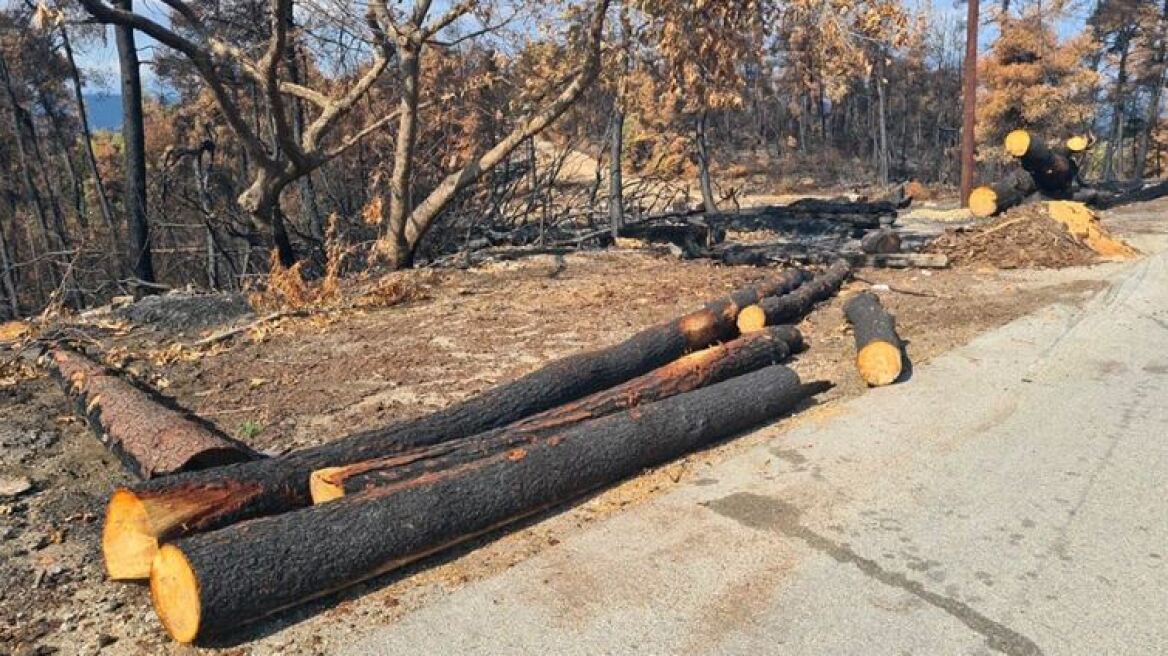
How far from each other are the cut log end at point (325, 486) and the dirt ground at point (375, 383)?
0.45m

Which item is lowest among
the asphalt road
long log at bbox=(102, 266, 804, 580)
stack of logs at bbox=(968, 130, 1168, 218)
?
the asphalt road

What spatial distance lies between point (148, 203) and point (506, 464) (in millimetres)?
12391

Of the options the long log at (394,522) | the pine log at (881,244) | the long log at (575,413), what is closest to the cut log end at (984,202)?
the pine log at (881,244)

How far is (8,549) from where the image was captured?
140 inches

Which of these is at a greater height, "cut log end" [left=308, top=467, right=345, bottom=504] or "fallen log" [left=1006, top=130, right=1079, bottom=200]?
"fallen log" [left=1006, top=130, right=1079, bottom=200]

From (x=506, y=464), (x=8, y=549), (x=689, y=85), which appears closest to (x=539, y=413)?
(x=506, y=464)

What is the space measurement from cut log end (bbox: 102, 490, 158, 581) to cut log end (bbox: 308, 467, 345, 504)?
2.14 ft

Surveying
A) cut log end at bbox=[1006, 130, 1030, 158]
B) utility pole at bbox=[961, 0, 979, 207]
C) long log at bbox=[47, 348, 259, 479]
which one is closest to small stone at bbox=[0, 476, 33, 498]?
long log at bbox=[47, 348, 259, 479]

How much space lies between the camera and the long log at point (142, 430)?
3.76m

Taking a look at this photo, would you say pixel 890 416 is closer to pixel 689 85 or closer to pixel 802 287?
pixel 802 287

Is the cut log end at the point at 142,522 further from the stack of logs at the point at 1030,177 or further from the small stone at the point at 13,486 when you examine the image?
the stack of logs at the point at 1030,177

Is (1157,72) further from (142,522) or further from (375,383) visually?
(142,522)

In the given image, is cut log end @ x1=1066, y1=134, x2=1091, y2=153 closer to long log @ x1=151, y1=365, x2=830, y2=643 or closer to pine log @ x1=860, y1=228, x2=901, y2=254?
pine log @ x1=860, y1=228, x2=901, y2=254

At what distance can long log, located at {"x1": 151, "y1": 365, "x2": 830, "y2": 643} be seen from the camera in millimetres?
2844
